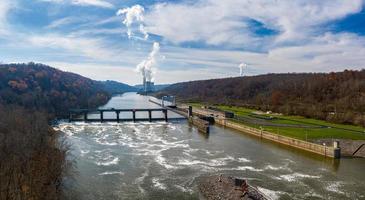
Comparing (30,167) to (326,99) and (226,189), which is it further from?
(326,99)

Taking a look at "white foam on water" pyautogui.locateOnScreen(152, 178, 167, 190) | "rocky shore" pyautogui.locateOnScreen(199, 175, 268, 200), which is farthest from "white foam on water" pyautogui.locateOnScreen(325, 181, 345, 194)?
"white foam on water" pyautogui.locateOnScreen(152, 178, 167, 190)

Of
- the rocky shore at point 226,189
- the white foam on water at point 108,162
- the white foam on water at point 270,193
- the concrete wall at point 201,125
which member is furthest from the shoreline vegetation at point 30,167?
the concrete wall at point 201,125

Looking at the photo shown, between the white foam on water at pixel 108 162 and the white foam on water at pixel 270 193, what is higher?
the white foam on water at pixel 108 162

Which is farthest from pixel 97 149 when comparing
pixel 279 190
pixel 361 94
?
pixel 361 94

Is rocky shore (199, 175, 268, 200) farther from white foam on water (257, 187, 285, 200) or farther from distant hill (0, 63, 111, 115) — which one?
distant hill (0, 63, 111, 115)

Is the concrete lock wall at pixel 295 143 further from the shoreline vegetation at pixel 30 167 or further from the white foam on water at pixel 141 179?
the shoreline vegetation at pixel 30 167

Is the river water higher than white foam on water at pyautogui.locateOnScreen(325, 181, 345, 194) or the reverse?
higher
